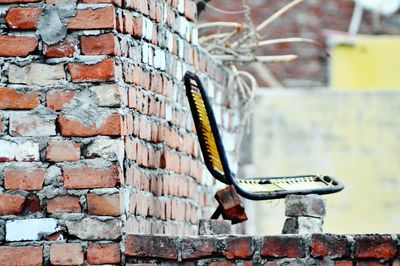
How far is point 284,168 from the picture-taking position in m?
12.4

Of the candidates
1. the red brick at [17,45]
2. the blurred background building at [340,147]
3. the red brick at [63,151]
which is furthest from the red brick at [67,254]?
the blurred background building at [340,147]

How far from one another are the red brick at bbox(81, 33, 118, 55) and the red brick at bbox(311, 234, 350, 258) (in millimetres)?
909

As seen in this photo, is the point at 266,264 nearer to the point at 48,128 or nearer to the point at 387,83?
the point at 48,128

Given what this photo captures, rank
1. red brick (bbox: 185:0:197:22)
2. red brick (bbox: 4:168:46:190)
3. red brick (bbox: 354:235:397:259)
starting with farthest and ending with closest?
1. red brick (bbox: 185:0:197:22)
2. red brick (bbox: 4:168:46:190)
3. red brick (bbox: 354:235:397:259)

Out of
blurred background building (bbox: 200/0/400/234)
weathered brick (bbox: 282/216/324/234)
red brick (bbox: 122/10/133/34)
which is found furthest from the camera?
blurred background building (bbox: 200/0/400/234)

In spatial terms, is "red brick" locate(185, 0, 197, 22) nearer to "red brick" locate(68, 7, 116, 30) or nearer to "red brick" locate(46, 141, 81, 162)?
"red brick" locate(68, 7, 116, 30)

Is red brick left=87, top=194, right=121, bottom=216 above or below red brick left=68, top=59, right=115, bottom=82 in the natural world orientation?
below

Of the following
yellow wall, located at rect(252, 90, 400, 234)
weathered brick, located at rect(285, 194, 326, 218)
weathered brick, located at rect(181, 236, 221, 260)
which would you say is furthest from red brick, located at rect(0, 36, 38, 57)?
yellow wall, located at rect(252, 90, 400, 234)

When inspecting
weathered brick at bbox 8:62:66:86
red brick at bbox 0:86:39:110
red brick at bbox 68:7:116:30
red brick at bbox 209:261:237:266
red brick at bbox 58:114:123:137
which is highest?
red brick at bbox 68:7:116:30

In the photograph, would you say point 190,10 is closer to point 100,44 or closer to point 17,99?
point 100,44


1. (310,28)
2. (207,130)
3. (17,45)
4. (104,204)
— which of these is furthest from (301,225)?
(310,28)

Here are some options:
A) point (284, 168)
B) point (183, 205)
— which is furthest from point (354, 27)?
point (183, 205)

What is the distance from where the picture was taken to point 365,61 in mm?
15250

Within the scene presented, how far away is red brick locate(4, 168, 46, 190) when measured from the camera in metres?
4.99
